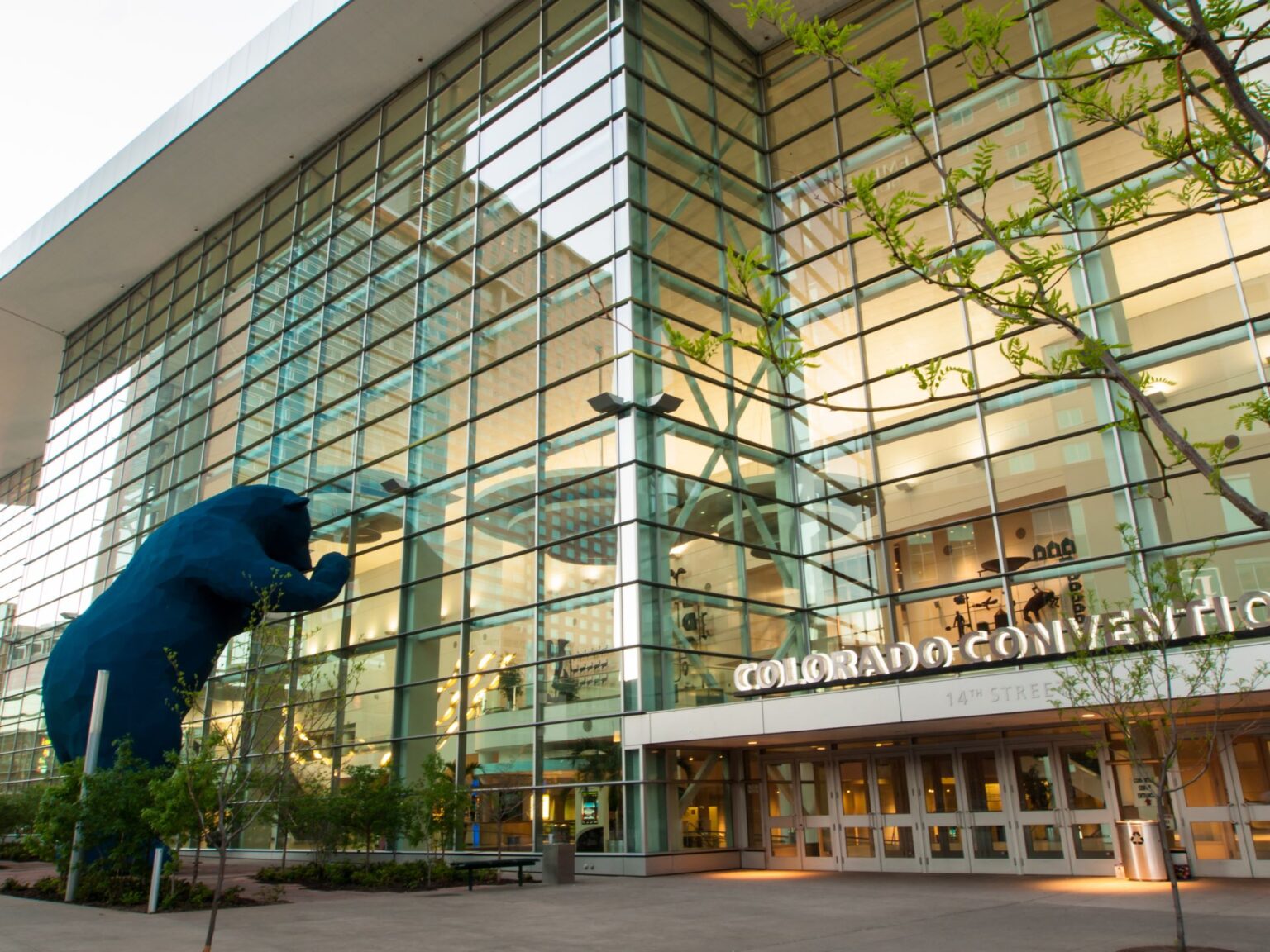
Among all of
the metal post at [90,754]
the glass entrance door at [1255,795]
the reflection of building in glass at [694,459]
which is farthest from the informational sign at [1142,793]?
the metal post at [90,754]

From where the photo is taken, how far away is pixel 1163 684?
43.3 ft

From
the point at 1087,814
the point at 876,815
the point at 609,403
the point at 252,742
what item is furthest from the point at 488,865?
the point at 1087,814

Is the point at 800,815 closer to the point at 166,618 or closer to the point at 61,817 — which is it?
the point at 166,618

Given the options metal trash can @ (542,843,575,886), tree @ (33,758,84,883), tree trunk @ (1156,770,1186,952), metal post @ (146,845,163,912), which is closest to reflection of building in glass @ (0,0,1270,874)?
metal trash can @ (542,843,575,886)

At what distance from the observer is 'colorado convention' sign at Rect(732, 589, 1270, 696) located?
43.9 ft

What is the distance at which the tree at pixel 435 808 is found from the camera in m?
18.1

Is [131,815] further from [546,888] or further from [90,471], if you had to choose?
[90,471]

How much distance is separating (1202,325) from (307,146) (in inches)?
1087

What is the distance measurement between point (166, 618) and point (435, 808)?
587cm

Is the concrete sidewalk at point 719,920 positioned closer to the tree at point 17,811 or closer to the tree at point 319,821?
the tree at point 319,821

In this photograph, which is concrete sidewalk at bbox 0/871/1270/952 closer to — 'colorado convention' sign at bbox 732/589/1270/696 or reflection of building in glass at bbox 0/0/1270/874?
reflection of building in glass at bbox 0/0/1270/874

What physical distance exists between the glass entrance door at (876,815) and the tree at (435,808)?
24.1 feet

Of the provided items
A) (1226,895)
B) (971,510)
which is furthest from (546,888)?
(971,510)

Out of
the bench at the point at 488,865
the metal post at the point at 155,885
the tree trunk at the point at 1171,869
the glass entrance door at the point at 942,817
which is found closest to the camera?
the tree trunk at the point at 1171,869
